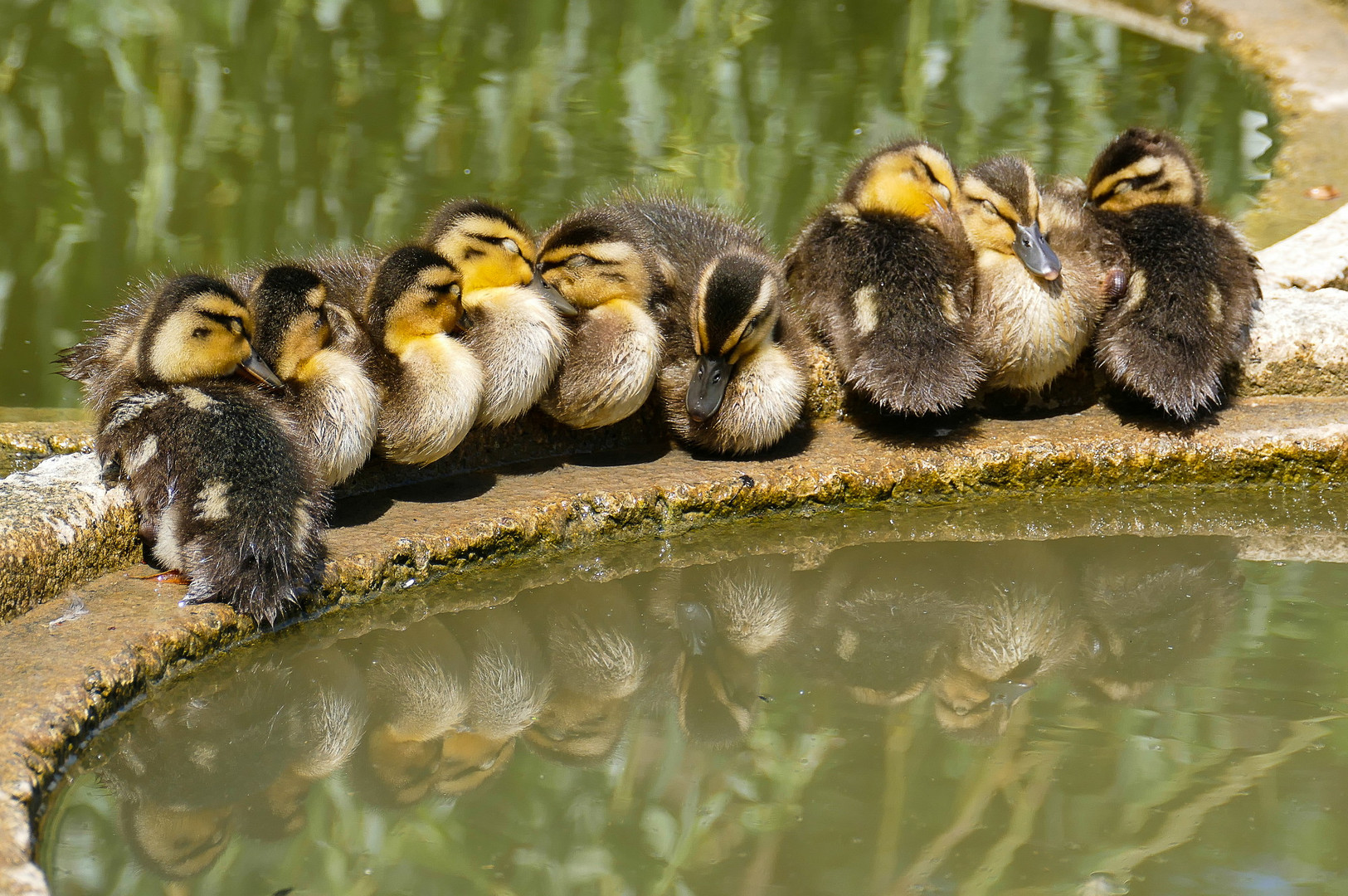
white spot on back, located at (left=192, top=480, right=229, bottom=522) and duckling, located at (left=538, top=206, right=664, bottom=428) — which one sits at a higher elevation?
duckling, located at (left=538, top=206, right=664, bottom=428)

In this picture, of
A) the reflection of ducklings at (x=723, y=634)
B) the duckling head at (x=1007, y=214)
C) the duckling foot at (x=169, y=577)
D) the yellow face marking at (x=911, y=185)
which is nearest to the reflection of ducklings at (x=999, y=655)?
the reflection of ducklings at (x=723, y=634)

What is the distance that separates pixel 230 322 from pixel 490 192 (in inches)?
136

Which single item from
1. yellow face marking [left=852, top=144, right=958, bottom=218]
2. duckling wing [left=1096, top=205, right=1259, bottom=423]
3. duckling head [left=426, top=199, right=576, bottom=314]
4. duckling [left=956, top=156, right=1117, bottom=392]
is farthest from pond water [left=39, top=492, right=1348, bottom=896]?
yellow face marking [left=852, top=144, right=958, bottom=218]

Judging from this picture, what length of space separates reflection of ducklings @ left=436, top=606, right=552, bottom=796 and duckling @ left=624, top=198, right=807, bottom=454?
3.20ft

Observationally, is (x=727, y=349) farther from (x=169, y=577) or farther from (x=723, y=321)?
(x=169, y=577)

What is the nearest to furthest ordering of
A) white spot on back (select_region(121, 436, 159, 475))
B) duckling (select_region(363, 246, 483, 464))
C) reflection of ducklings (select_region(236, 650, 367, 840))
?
reflection of ducklings (select_region(236, 650, 367, 840)), white spot on back (select_region(121, 436, 159, 475)), duckling (select_region(363, 246, 483, 464))

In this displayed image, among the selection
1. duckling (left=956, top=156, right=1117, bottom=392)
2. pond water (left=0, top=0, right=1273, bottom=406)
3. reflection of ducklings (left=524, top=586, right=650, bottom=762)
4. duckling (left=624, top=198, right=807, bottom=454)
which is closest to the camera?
reflection of ducklings (left=524, top=586, right=650, bottom=762)

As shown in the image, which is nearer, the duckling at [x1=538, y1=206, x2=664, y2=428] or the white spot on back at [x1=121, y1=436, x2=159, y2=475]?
the white spot on back at [x1=121, y1=436, x2=159, y2=475]

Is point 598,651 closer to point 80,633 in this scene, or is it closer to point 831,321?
point 80,633

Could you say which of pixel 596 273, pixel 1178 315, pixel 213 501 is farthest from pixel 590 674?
pixel 1178 315

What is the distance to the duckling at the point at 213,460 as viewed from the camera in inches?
133

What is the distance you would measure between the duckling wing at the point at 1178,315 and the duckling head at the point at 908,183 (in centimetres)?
65

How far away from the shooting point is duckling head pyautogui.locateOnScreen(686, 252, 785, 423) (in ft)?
13.6

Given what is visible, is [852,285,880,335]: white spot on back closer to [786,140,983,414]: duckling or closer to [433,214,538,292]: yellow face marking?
[786,140,983,414]: duckling
